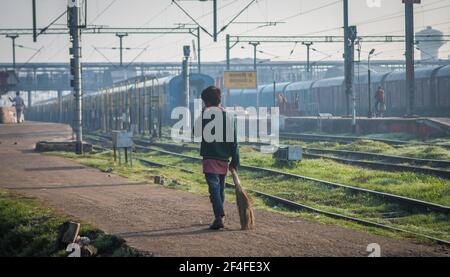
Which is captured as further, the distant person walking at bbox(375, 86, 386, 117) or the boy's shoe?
the distant person walking at bbox(375, 86, 386, 117)

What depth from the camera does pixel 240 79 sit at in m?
51.6

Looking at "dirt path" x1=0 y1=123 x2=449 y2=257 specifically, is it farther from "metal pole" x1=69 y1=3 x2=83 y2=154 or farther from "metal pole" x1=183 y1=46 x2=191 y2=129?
"metal pole" x1=183 y1=46 x2=191 y2=129

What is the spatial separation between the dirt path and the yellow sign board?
33.7 meters

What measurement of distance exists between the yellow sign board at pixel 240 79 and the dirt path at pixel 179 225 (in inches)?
1328

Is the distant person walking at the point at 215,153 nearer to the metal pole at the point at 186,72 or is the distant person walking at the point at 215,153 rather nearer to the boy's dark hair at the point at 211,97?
the boy's dark hair at the point at 211,97

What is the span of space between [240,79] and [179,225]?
136 ft

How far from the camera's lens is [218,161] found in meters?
9.95

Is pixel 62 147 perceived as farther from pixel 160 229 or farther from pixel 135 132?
pixel 160 229

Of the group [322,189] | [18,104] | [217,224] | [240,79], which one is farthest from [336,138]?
[217,224]

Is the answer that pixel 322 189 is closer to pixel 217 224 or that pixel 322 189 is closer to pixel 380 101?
pixel 217 224

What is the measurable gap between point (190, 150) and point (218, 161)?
20.7 m

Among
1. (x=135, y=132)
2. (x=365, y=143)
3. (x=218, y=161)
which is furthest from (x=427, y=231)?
(x=135, y=132)

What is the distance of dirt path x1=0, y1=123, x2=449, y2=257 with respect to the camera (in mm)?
8680

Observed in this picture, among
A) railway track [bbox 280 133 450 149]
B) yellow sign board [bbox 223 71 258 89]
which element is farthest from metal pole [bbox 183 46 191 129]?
yellow sign board [bbox 223 71 258 89]
